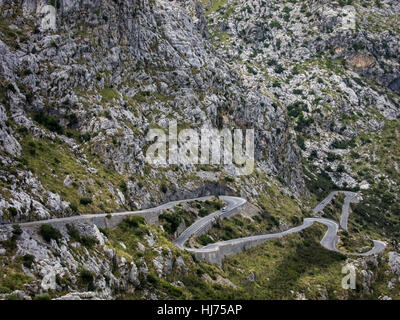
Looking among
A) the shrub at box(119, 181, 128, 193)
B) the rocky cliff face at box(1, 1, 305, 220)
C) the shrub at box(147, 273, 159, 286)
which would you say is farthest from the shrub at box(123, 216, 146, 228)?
the shrub at box(147, 273, 159, 286)

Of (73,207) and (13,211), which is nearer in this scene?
(13,211)

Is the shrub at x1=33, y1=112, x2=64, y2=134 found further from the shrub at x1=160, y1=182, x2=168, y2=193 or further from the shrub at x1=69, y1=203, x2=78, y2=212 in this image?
the shrub at x1=160, y1=182, x2=168, y2=193

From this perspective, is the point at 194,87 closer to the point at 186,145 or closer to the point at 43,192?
the point at 186,145

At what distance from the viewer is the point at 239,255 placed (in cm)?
7731

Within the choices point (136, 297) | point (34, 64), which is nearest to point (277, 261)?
point (136, 297)

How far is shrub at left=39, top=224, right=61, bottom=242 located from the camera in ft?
142

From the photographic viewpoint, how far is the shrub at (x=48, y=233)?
43259 mm

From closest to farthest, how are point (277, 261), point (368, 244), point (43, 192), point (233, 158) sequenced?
point (43, 192), point (277, 261), point (368, 244), point (233, 158)

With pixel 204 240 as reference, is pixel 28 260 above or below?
above

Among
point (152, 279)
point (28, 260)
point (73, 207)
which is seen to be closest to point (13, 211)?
point (28, 260)

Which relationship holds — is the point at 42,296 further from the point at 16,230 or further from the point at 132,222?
the point at 132,222

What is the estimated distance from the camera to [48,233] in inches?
1709

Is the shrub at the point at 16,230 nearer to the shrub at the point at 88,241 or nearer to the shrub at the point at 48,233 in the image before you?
the shrub at the point at 48,233

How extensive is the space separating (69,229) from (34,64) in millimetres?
44676
